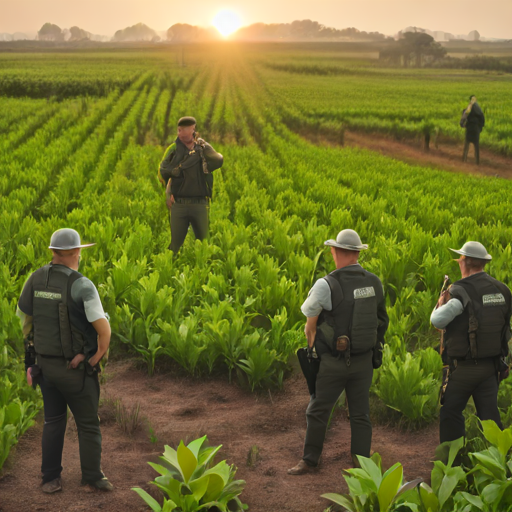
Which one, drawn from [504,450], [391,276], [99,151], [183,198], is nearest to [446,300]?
[504,450]

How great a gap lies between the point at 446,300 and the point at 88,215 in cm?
674

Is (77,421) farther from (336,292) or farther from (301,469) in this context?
(336,292)

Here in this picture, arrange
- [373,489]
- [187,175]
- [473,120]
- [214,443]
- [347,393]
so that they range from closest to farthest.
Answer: [373,489] < [347,393] < [214,443] < [187,175] < [473,120]

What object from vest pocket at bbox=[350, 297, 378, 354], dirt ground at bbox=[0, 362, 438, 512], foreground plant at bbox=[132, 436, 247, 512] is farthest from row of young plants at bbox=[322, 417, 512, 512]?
vest pocket at bbox=[350, 297, 378, 354]

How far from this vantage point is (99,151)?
18906 millimetres

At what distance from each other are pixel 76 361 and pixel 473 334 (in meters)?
→ 2.36

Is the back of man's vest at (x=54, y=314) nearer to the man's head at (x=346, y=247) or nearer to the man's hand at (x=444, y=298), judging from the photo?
the man's head at (x=346, y=247)

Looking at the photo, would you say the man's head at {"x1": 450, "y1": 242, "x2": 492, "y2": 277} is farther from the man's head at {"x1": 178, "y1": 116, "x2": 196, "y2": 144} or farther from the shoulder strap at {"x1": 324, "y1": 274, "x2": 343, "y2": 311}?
the man's head at {"x1": 178, "y1": 116, "x2": 196, "y2": 144}

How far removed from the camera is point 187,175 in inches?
312

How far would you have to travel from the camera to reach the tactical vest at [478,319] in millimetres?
4047

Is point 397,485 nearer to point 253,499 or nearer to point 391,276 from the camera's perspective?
point 253,499

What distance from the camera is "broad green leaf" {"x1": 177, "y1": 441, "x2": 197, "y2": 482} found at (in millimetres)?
3664

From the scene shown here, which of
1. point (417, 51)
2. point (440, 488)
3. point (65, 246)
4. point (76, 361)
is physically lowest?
point (440, 488)

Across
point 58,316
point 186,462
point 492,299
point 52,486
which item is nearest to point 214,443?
point 186,462
